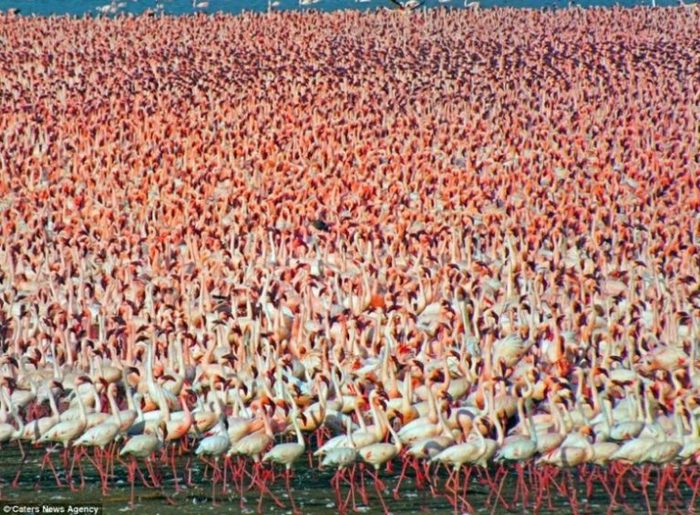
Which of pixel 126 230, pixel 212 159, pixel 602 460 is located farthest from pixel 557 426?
pixel 212 159

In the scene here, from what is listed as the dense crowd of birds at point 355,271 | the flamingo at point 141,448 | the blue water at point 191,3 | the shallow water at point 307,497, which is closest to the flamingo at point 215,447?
the dense crowd of birds at point 355,271

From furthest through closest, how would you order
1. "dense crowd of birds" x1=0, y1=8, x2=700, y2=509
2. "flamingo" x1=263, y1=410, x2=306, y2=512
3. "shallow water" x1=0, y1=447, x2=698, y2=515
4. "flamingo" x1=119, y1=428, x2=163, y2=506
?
"dense crowd of birds" x1=0, y1=8, x2=700, y2=509
"flamingo" x1=119, y1=428, x2=163, y2=506
"flamingo" x1=263, y1=410, x2=306, y2=512
"shallow water" x1=0, y1=447, x2=698, y2=515

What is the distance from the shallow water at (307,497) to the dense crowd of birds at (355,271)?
0.17 m

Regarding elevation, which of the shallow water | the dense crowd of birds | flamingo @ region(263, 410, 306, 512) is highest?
the dense crowd of birds

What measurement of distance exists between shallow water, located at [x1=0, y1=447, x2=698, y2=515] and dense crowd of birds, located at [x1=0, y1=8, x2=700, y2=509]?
0.54 ft

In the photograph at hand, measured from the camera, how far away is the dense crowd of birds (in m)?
13.8

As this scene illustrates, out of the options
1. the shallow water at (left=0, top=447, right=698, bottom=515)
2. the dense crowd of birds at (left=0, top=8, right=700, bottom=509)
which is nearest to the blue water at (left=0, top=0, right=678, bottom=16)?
the dense crowd of birds at (left=0, top=8, right=700, bottom=509)

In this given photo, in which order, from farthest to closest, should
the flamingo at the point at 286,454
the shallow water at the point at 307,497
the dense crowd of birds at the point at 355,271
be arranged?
the dense crowd of birds at the point at 355,271 → the flamingo at the point at 286,454 → the shallow water at the point at 307,497

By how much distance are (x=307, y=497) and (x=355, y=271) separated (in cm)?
597

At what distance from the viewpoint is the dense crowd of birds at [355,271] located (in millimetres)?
13781

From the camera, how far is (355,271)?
18.7 metres

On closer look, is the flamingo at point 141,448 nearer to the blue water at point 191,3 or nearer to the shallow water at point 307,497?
the shallow water at point 307,497

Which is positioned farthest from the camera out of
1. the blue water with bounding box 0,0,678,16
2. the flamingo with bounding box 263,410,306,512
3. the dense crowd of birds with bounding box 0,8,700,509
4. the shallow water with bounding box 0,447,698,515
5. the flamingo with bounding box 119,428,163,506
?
the blue water with bounding box 0,0,678,16

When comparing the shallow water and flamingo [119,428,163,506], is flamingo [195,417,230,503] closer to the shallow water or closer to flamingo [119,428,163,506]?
the shallow water
